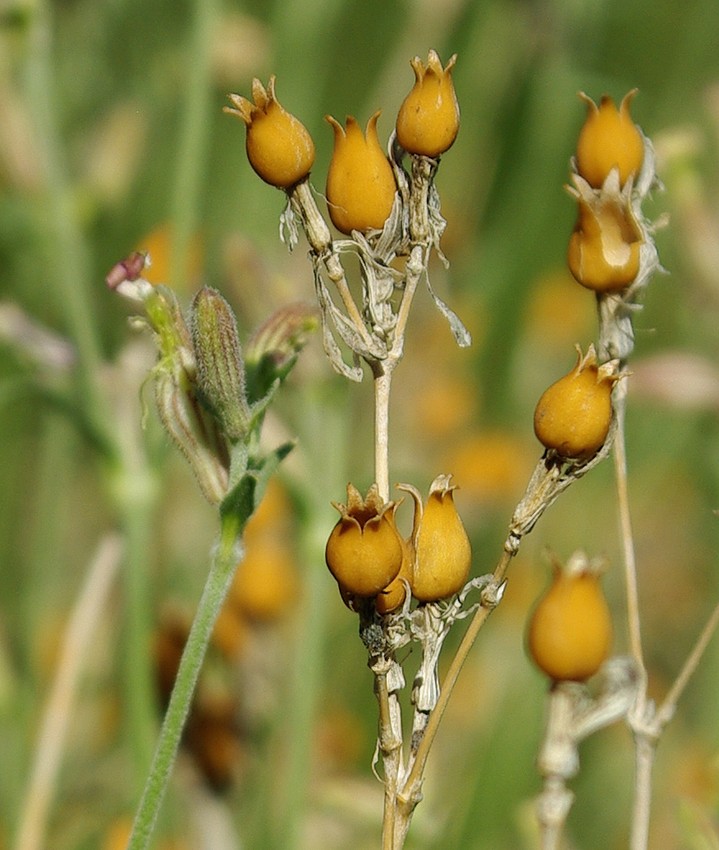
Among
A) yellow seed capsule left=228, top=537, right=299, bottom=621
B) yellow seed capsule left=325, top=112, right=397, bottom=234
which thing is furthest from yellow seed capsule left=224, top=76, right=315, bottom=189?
yellow seed capsule left=228, top=537, right=299, bottom=621

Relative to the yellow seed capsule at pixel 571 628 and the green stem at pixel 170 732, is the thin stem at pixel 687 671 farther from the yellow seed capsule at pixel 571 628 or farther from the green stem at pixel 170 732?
the green stem at pixel 170 732

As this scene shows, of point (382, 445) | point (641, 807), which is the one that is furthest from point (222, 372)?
point (641, 807)

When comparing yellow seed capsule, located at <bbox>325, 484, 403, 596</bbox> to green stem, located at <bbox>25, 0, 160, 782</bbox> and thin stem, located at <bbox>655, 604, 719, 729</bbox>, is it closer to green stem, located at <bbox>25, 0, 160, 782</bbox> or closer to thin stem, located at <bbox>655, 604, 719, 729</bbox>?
thin stem, located at <bbox>655, 604, 719, 729</bbox>

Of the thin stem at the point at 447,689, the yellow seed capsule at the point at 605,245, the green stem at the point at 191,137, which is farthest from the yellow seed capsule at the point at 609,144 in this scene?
the green stem at the point at 191,137

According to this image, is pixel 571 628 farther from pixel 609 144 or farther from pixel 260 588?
pixel 260 588

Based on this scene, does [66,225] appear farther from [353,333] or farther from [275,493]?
[353,333]

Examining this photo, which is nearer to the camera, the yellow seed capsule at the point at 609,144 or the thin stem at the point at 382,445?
the thin stem at the point at 382,445

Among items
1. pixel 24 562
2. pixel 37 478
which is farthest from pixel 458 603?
pixel 37 478
